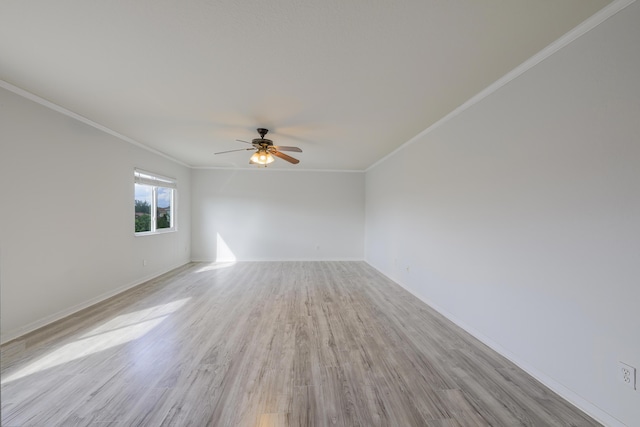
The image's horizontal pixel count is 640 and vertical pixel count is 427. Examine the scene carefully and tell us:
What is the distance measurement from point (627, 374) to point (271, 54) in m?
2.91

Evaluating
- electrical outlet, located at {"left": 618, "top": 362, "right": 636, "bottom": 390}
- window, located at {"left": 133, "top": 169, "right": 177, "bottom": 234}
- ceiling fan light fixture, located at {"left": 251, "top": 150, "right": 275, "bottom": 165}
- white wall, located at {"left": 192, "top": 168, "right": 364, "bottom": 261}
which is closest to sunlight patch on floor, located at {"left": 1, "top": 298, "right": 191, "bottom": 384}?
window, located at {"left": 133, "top": 169, "right": 177, "bottom": 234}

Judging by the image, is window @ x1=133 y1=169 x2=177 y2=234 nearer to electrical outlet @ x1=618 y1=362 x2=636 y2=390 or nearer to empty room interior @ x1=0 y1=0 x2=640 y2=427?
empty room interior @ x1=0 y1=0 x2=640 y2=427

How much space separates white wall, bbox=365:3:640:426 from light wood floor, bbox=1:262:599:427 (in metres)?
0.26

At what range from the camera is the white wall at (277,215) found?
5.88 meters

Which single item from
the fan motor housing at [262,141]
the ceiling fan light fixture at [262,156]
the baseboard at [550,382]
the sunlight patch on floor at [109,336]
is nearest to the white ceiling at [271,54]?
the fan motor housing at [262,141]

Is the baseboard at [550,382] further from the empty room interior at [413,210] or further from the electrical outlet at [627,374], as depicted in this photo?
the electrical outlet at [627,374]

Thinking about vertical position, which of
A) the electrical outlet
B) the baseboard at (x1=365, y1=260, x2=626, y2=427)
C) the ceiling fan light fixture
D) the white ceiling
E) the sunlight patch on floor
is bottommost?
the sunlight patch on floor

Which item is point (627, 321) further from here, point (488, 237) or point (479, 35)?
point (479, 35)

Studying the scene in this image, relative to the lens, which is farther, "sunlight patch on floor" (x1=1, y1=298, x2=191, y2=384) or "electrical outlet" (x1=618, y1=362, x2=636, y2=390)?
"sunlight patch on floor" (x1=1, y1=298, x2=191, y2=384)

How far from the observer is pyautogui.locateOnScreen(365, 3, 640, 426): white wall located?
1.28 m

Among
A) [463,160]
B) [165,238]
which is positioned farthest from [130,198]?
[463,160]

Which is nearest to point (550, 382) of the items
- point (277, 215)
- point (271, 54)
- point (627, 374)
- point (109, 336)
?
point (627, 374)

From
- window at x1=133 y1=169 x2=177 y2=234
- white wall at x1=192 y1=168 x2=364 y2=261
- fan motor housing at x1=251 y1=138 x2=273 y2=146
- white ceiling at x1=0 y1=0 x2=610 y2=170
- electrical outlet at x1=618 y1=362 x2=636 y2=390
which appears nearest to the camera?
electrical outlet at x1=618 y1=362 x2=636 y2=390

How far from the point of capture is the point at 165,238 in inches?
188
